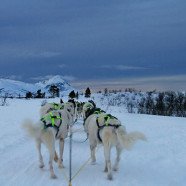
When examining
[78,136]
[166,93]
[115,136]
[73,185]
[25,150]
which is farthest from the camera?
[166,93]

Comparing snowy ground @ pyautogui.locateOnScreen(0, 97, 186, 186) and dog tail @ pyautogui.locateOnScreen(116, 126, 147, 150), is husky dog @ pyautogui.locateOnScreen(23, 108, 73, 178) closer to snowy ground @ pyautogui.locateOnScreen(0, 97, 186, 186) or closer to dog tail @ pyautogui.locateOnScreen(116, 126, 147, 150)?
snowy ground @ pyautogui.locateOnScreen(0, 97, 186, 186)

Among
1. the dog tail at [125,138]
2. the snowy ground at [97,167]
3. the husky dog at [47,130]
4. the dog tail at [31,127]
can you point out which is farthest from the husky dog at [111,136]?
the dog tail at [31,127]

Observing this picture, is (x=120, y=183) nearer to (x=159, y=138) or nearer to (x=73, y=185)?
(x=73, y=185)

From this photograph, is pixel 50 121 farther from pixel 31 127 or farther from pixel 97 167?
pixel 97 167

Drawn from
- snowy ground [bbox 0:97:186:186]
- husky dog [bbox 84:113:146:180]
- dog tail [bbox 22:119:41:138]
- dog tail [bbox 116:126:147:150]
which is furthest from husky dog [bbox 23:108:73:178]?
dog tail [bbox 116:126:147:150]

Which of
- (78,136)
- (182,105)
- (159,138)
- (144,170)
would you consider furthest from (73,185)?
(182,105)

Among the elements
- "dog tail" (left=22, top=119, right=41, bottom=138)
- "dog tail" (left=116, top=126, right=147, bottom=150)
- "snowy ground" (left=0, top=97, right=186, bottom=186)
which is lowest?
"snowy ground" (left=0, top=97, right=186, bottom=186)

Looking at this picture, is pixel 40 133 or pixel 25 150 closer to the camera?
pixel 40 133

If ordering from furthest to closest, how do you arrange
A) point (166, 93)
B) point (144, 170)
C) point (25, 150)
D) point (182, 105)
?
point (166, 93) < point (182, 105) < point (25, 150) < point (144, 170)

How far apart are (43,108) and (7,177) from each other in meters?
4.43

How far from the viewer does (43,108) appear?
12297mm

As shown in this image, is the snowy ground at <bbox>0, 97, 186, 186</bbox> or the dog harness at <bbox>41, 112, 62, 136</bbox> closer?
the snowy ground at <bbox>0, 97, 186, 186</bbox>

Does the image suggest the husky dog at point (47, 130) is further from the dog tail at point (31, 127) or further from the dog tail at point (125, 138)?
the dog tail at point (125, 138)

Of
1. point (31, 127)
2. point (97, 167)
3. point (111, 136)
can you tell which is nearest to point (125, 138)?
point (111, 136)
